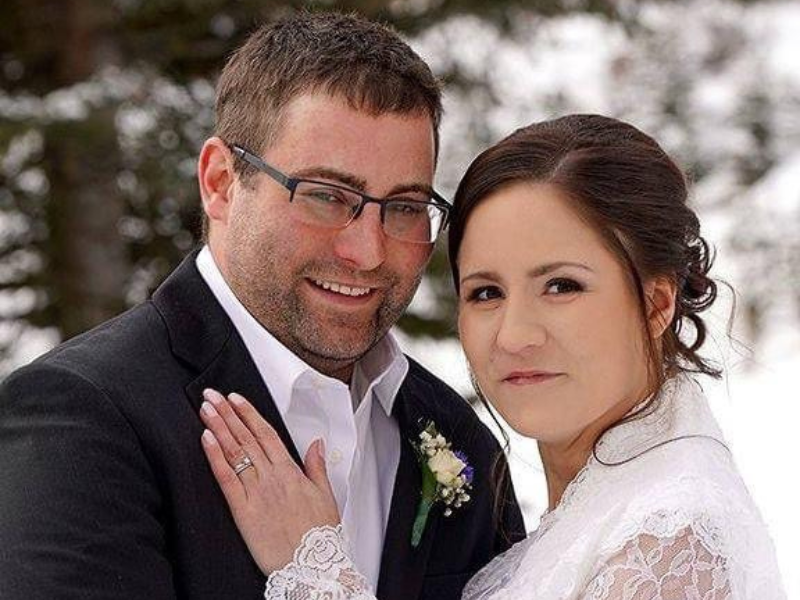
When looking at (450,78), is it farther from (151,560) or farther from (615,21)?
(151,560)

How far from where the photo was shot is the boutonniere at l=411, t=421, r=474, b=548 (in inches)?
118

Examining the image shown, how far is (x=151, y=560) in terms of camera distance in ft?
7.99

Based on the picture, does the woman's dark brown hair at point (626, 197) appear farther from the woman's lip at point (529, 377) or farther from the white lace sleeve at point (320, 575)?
the white lace sleeve at point (320, 575)

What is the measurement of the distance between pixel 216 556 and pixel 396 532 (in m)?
0.50

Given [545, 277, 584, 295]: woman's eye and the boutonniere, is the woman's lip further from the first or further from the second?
the boutonniere

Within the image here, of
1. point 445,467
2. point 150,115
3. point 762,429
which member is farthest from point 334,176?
point 762,429

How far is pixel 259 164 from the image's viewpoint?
2.81 meters

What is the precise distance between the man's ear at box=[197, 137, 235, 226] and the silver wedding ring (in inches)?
21.4

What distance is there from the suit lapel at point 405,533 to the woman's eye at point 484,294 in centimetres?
45

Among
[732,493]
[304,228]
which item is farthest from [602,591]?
[304,228]

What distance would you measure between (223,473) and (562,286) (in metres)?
0.72

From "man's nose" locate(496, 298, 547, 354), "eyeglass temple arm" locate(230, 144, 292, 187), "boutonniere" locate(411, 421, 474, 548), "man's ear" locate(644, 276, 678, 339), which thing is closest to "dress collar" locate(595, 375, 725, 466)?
"man's ear" locate(644, 276, 678, 339)

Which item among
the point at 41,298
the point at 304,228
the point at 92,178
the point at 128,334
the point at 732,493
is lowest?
the point at 41,298

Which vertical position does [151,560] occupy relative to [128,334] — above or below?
below
